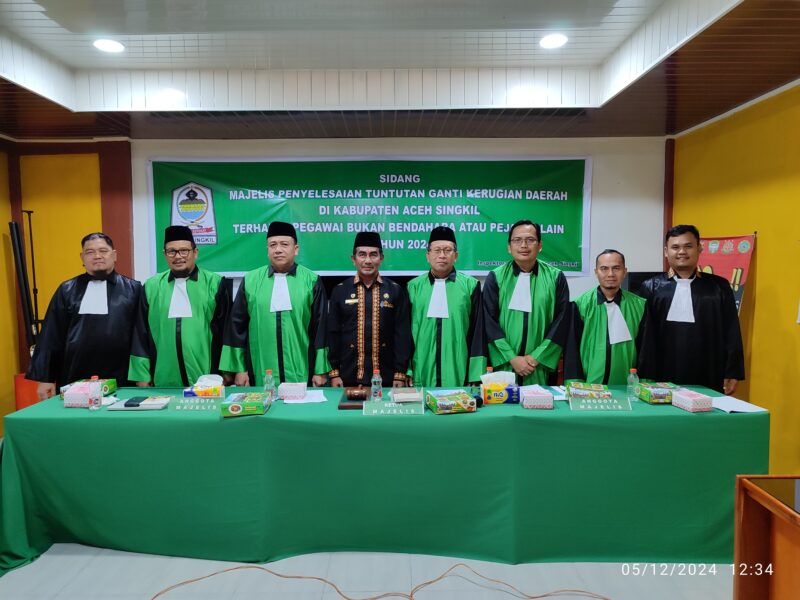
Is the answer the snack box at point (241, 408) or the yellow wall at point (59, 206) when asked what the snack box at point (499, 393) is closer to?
the snack box at point (241, 408)

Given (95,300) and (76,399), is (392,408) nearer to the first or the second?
(76,399)

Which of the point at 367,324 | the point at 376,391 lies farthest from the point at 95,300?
the point at 376,391

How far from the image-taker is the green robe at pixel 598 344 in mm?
2805

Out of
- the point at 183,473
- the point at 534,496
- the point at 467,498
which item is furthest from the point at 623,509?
the point at 183,473

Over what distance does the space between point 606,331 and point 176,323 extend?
260 centimetres

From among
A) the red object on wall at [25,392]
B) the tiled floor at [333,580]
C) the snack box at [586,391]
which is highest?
the snack box at [586,391]

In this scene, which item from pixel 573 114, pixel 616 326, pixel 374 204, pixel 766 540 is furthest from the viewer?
pixel 374 204

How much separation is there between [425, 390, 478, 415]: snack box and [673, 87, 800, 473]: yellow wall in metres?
2.64

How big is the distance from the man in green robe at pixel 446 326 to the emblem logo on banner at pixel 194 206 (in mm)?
2729

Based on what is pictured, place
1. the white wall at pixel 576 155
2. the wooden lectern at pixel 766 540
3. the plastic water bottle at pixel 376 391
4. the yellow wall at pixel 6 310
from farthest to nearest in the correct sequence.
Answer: the white wall at pixel 576 155
the yellow wall at pixel 6 310
the plastic water bottle at pixel 376 391
the wooden lectern at pixel 766 540

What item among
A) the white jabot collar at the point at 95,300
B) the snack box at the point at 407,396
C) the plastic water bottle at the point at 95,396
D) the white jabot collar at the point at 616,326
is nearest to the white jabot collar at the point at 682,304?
the white jabot collar at the point at 616,326

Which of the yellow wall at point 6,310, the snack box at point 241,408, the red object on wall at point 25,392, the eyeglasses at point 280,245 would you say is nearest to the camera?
the snack box at point 241,408

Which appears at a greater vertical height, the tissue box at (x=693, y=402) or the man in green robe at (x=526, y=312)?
the man in green robe at (x=526, y=312)

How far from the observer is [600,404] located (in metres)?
2.18
